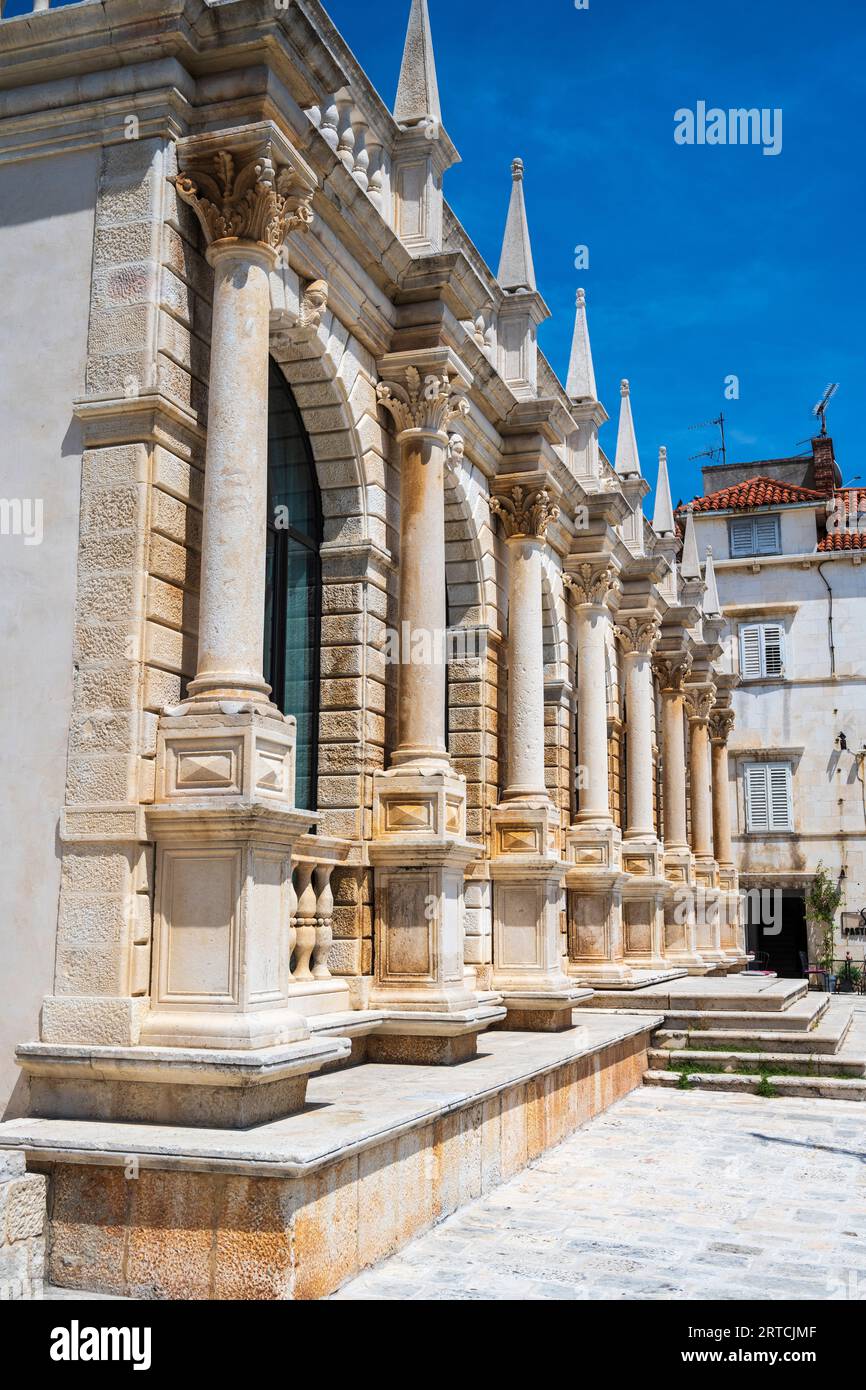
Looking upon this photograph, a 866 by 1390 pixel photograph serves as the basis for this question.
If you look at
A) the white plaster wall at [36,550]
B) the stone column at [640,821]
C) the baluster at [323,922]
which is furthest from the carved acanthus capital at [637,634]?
the white plaster wall at [36,550]

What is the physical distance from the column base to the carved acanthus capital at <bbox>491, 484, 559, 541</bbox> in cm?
770

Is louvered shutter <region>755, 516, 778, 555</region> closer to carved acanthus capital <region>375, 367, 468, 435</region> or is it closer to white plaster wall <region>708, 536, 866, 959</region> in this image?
white plaster wall <region>708, 536, 866, 959</region>

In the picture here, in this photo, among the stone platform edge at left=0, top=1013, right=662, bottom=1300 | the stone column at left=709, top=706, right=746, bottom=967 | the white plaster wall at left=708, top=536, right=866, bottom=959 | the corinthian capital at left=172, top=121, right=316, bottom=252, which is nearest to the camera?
the stone platform edge at left=0, top=1013, right=662, bottom=1300

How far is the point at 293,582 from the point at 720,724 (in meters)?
19.5

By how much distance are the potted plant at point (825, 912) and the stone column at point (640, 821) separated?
1399 cm

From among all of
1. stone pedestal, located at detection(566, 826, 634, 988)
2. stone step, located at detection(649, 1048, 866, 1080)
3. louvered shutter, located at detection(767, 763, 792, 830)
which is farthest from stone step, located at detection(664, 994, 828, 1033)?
louvered shutter, located at detection(767, 763, 792, 830)

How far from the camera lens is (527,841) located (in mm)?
13234

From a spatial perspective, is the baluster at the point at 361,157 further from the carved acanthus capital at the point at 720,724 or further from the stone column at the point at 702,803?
the carved acanthus capital at the point at 720,724

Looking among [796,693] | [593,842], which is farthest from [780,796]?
[593,842]

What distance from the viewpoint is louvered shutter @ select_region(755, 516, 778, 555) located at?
35188mm

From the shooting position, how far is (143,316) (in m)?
7.79

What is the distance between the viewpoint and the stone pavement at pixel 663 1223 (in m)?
6.79
